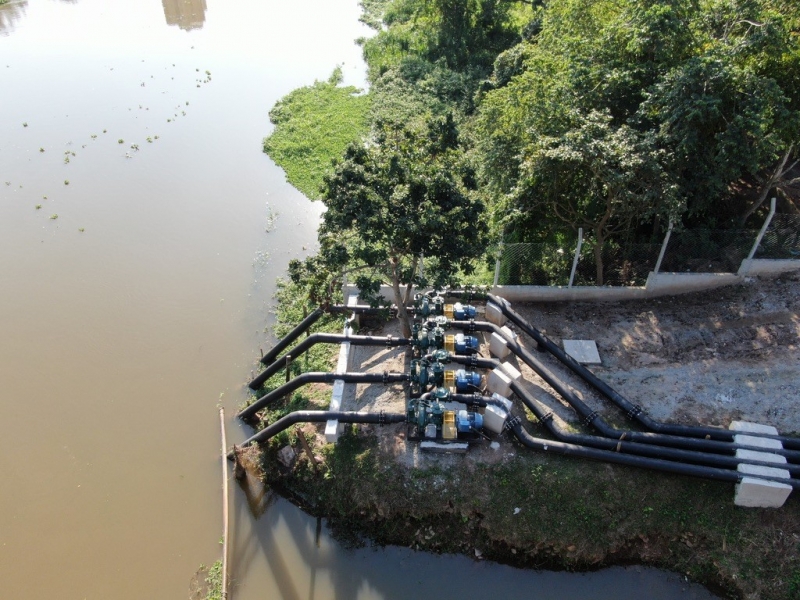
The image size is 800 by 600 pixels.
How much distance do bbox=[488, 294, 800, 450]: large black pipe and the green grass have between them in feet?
35.5

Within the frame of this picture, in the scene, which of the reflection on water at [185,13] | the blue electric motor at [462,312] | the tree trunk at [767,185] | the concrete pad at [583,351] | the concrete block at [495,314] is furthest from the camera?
the reflection on water at [185,13]

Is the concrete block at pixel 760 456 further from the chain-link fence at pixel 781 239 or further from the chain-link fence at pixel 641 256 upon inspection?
the chain-link fence at pixel 781 239

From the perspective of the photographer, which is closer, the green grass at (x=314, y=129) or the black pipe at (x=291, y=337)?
the black pipe at (x=291, y=337)

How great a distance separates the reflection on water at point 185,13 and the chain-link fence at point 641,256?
36032 mm

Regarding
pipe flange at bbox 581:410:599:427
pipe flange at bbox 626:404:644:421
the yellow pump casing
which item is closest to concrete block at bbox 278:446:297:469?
the yellow pump casing

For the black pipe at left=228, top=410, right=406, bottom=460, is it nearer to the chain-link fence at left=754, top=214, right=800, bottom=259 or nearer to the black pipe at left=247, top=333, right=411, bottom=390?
the black pipe at left=247, top=333, right=411, bottom=390

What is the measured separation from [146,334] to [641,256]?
47.1ft

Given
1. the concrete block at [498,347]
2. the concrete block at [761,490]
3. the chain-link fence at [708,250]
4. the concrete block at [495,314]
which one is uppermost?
the chain-link fence at [708,250]

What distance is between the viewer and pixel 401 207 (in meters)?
11.3

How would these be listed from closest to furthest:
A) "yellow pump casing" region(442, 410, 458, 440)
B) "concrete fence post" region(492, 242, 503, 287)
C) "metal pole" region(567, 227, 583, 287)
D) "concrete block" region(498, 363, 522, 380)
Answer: "yellow pump casing" region(442, 410, 458, 440), "concrete block" region(498, 363, 522, 380), "metal pole" region(567, 227, 583, 287), "concrete fence post" region(492, 242, 503, 287)

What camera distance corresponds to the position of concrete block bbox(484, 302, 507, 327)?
45.7 ft

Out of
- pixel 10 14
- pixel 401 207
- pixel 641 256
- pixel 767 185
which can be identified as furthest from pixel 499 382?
pixel 10 14

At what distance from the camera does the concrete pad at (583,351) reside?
43.7 ft

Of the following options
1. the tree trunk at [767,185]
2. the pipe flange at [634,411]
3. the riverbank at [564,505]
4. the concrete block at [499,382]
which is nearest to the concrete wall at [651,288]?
the tree trunk at [767,185]
